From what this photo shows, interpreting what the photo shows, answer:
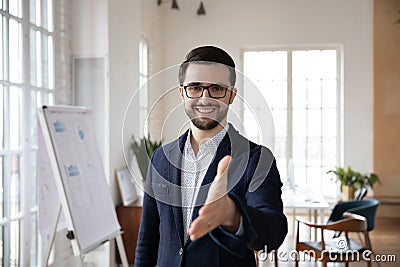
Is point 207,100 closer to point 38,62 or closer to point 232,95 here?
point 232,95

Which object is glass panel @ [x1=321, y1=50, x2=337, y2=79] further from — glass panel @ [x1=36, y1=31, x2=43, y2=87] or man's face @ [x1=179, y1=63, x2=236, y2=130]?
man's face @ [x1=179, y1=63, x2=236, y2=130]

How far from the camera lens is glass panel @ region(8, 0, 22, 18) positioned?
3190mm

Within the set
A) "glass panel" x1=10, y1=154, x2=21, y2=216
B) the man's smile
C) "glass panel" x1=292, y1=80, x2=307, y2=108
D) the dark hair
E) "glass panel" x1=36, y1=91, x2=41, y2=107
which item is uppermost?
"glass panel" x1=292, y1=80, x2=307, y2=108

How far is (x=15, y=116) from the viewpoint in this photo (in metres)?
3.23

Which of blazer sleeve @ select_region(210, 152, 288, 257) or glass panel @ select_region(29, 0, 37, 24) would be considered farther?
glass panel @ select_region(29, 0, 37, 24)

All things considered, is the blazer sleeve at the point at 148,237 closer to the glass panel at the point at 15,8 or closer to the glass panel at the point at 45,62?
the glass panel at the point at 15,8

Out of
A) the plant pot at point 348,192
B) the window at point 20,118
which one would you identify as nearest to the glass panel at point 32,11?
the window at point 20,118

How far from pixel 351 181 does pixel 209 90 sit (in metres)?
5.77

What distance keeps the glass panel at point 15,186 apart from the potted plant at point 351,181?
4.05m

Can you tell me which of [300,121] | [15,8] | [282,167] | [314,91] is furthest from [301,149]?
[282,167]

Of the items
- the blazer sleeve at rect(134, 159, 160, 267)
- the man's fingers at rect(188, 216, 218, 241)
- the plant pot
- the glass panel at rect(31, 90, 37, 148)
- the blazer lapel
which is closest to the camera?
the man's fingers at rect(188, 216, 218, 241)

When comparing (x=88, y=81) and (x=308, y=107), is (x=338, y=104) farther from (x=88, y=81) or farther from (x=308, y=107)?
(x=88, y=81)

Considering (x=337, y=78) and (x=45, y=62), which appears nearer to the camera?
(x=45, y=62)

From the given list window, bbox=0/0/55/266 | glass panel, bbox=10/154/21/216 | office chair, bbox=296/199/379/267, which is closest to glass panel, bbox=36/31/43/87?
window, bbox=0/0/55/266
